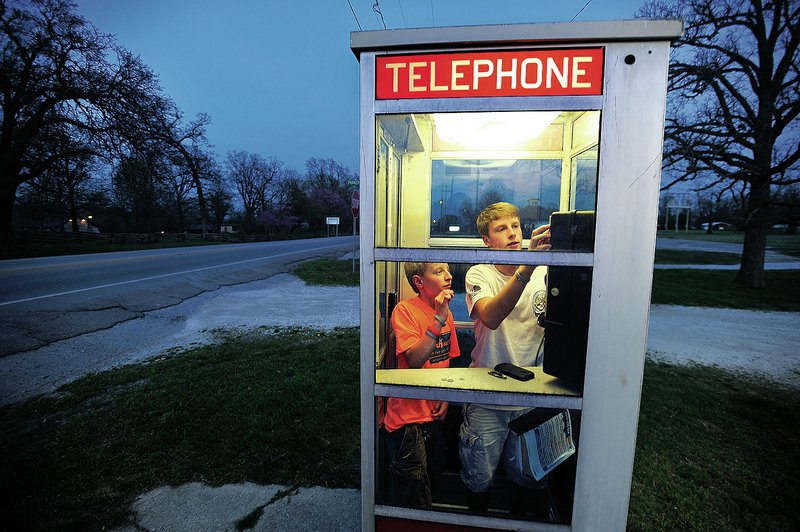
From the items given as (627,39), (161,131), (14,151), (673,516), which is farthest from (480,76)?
(14,151)

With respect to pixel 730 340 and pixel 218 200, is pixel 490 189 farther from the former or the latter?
pixel 218 200

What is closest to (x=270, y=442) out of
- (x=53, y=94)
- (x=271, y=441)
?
(x=271, y=441)

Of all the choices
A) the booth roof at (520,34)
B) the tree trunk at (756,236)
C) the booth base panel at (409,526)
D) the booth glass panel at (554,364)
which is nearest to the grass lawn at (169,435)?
the booth base panel at (409,526)

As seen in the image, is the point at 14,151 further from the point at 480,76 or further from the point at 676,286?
the point at 676,286

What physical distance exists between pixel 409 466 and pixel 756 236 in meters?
14.3

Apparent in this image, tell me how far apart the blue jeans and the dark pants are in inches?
10.9

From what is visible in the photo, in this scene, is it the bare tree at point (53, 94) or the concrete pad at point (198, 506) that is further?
the bare tree at point (53, 94)

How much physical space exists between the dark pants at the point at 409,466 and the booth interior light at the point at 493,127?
198 centimetres

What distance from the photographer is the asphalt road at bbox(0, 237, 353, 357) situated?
6.71 meters

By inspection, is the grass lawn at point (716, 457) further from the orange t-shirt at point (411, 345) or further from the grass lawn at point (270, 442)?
the orange t-shirt at point (411, 345)

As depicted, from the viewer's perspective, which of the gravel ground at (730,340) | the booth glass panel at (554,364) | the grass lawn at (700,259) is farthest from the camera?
the grass lawn at (700,259)

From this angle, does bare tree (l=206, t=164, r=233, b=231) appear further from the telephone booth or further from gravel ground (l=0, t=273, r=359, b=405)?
the telephone booth

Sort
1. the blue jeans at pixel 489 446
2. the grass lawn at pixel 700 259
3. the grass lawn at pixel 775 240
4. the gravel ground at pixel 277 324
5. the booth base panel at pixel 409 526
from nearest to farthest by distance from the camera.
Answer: the booth base panel at pixel 409 526
the blue jeans at pixel 489 446
the gravel ground at pixel 277 324
the grass lawn at pixel 700 259
the grass lawn at pixel 775 240

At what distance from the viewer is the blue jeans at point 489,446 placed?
2396 millimetres
